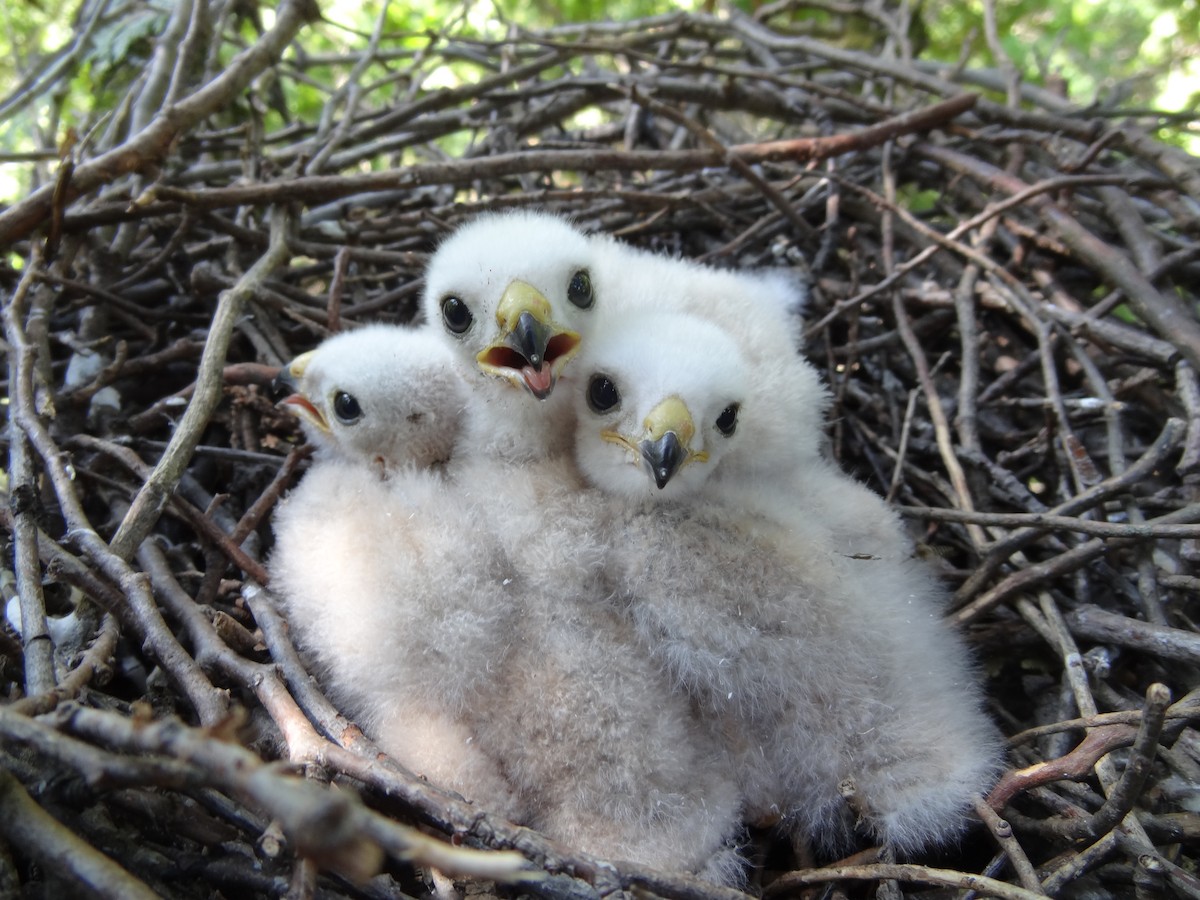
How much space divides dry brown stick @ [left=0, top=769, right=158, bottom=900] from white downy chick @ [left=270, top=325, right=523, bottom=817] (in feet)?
1.62

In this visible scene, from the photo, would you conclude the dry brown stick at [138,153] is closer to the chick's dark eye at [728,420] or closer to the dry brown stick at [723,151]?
the dry brown stick at [723,151]

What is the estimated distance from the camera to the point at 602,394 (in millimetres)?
1466

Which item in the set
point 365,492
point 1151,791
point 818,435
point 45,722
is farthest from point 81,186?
point 1151,791

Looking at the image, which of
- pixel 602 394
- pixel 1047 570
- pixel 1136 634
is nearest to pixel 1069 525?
pixel 1047 570

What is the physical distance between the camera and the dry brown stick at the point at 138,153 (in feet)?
5.53

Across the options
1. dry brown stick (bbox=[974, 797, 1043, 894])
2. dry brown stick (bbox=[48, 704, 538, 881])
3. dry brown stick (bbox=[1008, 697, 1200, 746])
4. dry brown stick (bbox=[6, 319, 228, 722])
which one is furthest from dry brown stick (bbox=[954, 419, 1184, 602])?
dry brown stick (bbox=[6, 319, 228, 722])

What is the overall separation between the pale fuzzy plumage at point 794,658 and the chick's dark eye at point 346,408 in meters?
Result: 0.56

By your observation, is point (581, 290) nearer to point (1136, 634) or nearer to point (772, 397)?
point (772, 397)

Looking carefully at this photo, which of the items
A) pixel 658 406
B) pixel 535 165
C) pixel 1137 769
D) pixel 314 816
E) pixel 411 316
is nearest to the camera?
pixel 314 816

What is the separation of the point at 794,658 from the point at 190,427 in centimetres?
116

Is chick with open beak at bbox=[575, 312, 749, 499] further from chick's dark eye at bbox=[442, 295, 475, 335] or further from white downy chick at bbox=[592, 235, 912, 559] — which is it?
chick's dark eye at bbox=[442, 295, 475, 335]

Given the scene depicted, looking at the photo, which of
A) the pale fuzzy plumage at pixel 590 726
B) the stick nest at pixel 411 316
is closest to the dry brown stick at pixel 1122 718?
the stick nest at pixel 411 316

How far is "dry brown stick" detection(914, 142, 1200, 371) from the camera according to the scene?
169 cm

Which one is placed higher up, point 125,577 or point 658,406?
point 658,406
